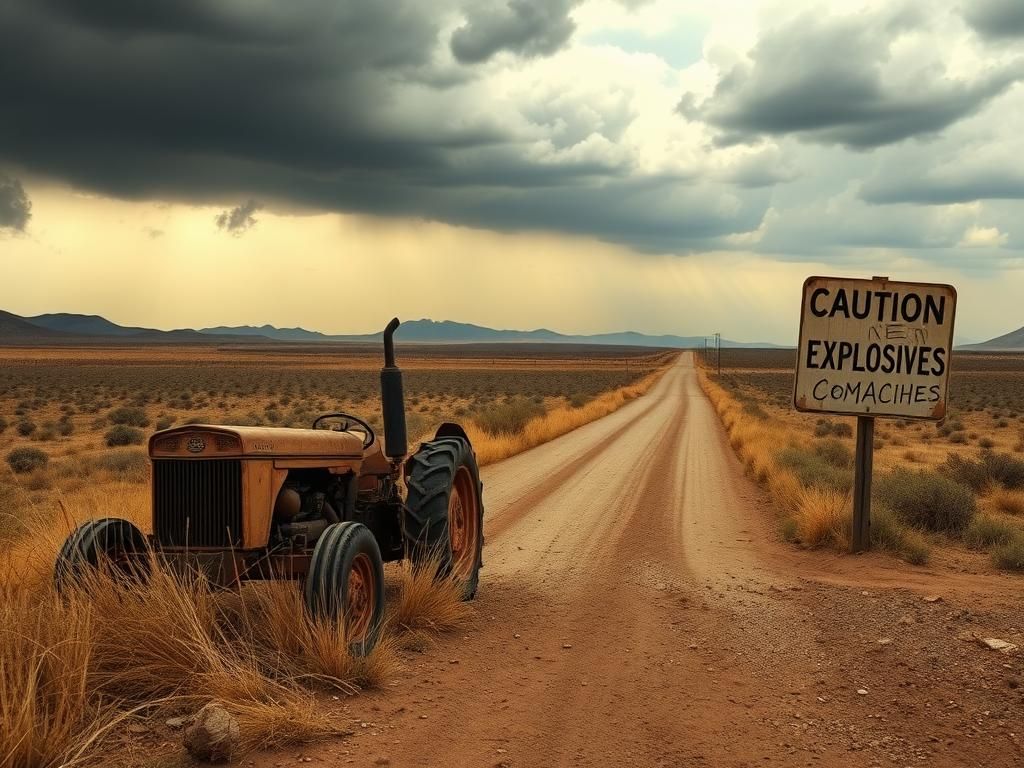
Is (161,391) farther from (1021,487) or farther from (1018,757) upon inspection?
(1018,757)

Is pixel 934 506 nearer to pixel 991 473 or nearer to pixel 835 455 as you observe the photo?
pixel 991 473

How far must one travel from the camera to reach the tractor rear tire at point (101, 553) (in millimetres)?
5863

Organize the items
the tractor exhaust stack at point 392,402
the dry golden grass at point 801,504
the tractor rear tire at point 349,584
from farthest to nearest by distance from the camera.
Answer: the dry golden grass at point 801,504
the tractor exhaust stack at point 392,402
the tractor rear tire at point 349,584

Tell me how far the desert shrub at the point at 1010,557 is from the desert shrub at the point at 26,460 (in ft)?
65.5

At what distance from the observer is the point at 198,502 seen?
20.1ft

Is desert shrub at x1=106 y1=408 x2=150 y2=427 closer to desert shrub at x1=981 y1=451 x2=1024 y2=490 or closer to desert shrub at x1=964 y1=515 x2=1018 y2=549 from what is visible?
desert shrub at x1=981 y1=451 x2=1024 y2=490

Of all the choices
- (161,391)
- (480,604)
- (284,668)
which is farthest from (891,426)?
(161,391)

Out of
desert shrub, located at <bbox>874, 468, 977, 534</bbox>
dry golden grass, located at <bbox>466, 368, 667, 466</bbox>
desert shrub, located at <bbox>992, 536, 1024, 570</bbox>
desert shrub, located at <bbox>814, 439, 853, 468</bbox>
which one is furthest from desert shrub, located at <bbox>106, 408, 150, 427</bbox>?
desert shrub, located at <bbox>992, 536, 1024, 570</bbox>

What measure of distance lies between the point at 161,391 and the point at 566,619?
5582 centimetres

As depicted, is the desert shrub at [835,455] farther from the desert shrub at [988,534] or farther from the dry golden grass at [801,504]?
the desert shrub at [988,534]

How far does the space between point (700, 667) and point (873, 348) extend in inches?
209

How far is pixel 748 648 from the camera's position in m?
6.98

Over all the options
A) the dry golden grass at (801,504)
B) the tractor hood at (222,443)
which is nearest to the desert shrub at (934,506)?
the dry golden grass at (801,504)

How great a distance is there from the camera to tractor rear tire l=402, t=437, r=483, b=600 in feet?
25.2
